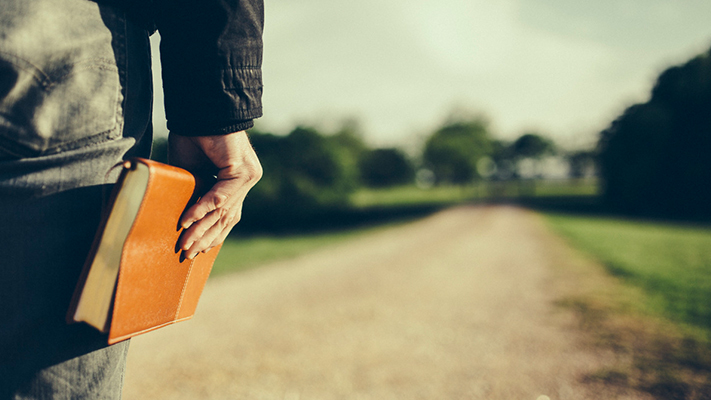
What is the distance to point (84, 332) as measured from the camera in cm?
89


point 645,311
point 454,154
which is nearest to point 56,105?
point 645,311

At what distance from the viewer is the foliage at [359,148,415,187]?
5816 centimetres

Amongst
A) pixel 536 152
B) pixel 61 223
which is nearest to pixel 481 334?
pixel 61 223

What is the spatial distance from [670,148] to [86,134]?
30.3 m

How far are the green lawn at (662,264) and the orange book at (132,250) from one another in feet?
19.0

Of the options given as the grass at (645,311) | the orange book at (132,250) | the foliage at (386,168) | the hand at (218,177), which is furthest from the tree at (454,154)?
the orange book at (132,250)

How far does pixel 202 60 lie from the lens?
942 millimetres

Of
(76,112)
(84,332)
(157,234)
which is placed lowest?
(84,332)

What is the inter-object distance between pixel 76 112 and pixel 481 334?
432 centimetres

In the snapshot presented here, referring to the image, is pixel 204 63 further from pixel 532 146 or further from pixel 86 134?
pixel 532 146

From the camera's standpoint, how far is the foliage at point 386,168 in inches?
2290

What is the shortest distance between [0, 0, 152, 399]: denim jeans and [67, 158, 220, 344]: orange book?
76 mm

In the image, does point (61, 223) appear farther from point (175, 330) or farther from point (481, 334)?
point (481, 334)

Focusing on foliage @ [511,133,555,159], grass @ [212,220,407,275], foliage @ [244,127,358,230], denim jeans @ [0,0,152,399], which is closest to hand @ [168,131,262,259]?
denim jeans @ [0,0,152,399]
